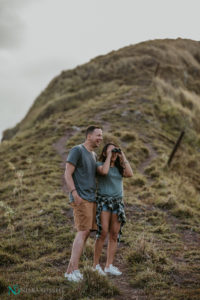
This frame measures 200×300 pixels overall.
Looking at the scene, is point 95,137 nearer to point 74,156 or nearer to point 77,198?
point 74,156

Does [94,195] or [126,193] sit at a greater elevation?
Result: [94,195]

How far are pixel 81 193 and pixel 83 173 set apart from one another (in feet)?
0.97

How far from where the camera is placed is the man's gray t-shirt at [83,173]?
466cm

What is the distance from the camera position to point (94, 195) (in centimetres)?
479

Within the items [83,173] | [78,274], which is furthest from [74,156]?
[78,274]

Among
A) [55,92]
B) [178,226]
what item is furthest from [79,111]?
[178,226]

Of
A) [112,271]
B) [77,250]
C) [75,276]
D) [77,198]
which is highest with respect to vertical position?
[77,198]

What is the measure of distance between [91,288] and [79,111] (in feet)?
65.1

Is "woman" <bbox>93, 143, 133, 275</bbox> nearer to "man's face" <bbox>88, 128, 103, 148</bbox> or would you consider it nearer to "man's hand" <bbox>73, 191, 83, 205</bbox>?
"man's face" <bbox>88, 128, 103, 148</bbox>

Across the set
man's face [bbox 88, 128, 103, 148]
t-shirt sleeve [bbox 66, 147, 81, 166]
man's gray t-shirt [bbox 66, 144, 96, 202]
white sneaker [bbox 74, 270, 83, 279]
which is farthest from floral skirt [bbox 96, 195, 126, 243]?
man's face [bbox 88, 128, 103, 148]

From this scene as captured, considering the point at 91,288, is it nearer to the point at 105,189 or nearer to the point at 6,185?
the point at 105,189

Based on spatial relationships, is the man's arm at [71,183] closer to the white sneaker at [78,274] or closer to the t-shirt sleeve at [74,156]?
the t-shirt sleeve at [74,156]

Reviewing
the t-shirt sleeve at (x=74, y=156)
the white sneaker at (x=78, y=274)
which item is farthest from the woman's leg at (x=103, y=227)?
the t-shirt sleeve at (x=74, y=156)

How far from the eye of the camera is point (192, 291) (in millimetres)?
4254
